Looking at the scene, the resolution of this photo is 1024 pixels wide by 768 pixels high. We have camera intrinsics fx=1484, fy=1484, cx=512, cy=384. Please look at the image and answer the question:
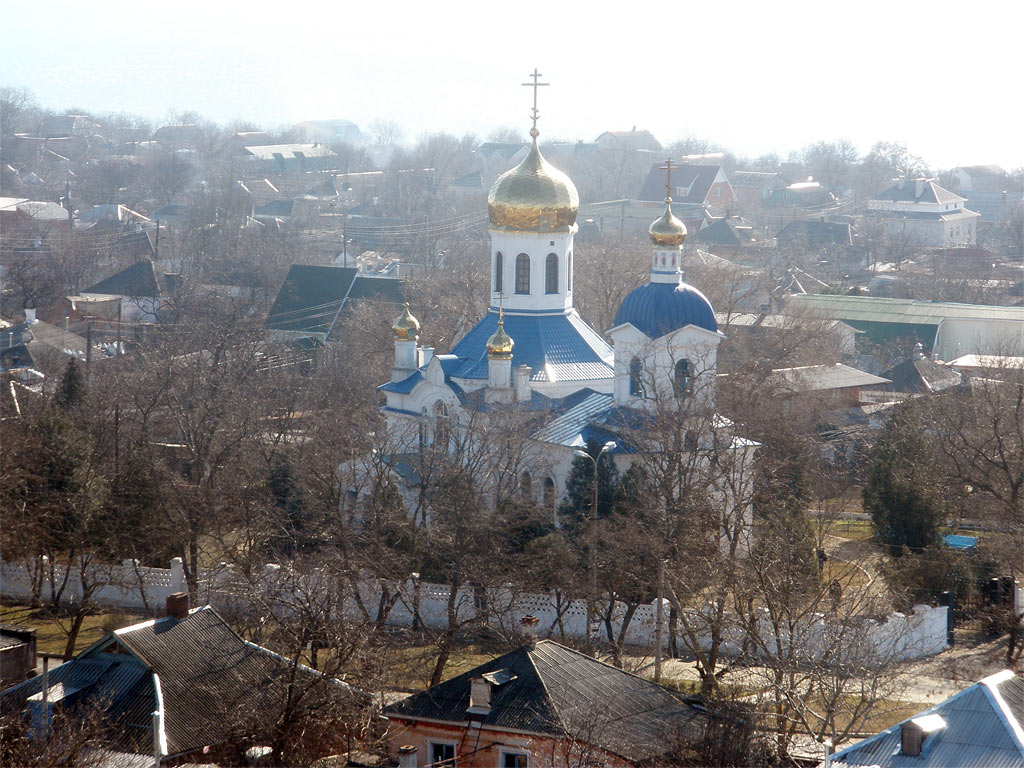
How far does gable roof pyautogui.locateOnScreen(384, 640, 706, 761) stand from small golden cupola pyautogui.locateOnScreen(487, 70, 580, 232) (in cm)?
1256

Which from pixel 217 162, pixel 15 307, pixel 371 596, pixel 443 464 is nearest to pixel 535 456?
pixel 443 464

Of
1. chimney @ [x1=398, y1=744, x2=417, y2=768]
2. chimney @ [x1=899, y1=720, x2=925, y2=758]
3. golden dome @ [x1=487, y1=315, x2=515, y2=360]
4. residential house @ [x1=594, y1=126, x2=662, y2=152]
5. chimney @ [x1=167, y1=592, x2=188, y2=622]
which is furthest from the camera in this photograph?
residential house @ [x1=594, y1=126, x2=662, y2=152]

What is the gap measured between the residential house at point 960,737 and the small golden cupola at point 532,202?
49.0 ft

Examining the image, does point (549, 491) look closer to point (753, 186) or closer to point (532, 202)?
point (532, 202)

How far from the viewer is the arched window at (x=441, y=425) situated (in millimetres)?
22764

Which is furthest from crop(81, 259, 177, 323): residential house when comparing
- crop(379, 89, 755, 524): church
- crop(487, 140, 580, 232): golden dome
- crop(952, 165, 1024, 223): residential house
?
crop(952, 165, 1024, 223): residential house

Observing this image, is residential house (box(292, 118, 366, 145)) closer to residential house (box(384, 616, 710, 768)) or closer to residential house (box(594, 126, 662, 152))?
residential house (box(594, 126, 662, 152))

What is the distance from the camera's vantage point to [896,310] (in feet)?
141

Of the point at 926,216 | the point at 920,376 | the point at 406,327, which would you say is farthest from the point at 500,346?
the point at 926,216

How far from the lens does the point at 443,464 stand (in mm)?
22000

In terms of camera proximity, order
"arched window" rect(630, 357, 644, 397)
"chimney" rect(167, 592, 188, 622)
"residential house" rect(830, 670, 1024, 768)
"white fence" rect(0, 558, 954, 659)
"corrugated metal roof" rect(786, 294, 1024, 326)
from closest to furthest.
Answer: "residential house" rect(830, 670, 1024, 768)
"chimney" rect(167, 592, 188, 622)
"white fence" rect(0, 558, 954, 659)
"arched window" rect(630, 357, 644, 397)
"corrugated metal roof" rect(786, 294, 1024, 326)

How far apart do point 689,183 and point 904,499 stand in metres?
58.6

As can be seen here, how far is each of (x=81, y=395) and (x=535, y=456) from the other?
31.6ft

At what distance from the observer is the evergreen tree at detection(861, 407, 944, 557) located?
22.8m
